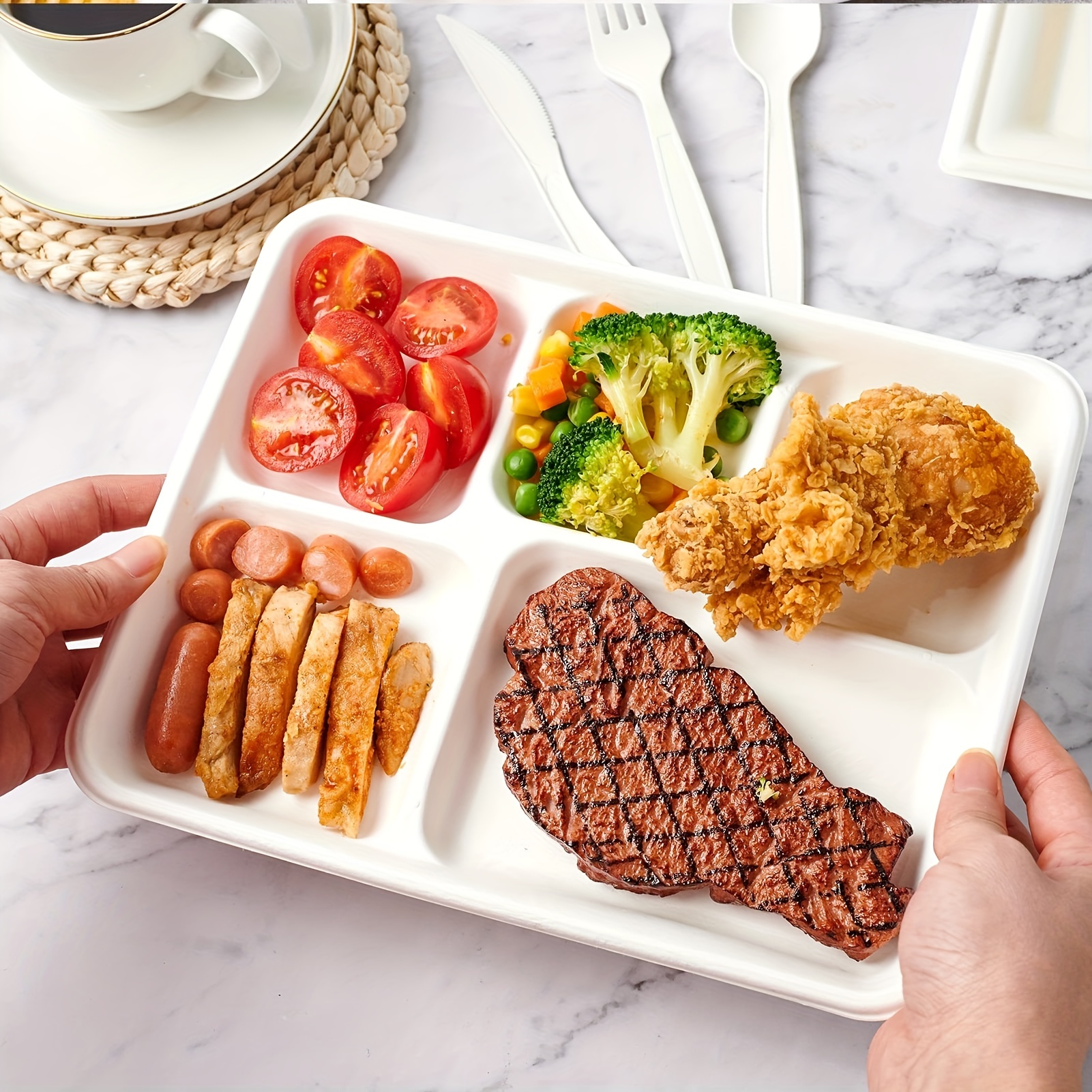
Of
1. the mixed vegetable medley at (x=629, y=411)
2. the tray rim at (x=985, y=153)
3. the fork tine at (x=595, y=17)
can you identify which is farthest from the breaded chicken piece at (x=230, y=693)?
the tray rim at (x=985, y=153)

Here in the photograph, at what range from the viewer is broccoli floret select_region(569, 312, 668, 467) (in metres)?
2.90

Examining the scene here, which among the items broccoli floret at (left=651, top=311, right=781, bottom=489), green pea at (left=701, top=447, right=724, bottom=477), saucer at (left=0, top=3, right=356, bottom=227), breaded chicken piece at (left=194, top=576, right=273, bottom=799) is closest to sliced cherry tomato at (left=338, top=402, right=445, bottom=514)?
breaded chicken piece at (left=194, top=576, right=273, bottom=799)

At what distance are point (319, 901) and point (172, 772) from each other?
0.63 meters

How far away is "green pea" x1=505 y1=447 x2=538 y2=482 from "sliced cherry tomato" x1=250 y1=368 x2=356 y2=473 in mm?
469

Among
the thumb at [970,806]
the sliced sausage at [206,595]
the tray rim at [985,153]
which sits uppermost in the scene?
the tray rim at [985,153]

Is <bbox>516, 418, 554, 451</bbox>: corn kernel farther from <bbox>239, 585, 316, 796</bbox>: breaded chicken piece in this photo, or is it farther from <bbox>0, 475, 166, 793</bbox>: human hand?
<bbox>0, 475, 166, 793</bbox>: human hand

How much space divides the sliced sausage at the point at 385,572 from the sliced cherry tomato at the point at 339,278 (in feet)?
2.47

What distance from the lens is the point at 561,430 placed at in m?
3.06

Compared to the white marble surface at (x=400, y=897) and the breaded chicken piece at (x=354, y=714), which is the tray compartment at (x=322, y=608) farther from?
the white marble surface at (x=400, y=897)

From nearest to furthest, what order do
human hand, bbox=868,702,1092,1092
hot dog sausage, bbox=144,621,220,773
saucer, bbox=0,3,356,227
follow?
1. human hand, bbox=868,702,1092,1092
2. hot dog sausage, bbox=144,621,220,773
3. saucer, bbox=0,3,356,227

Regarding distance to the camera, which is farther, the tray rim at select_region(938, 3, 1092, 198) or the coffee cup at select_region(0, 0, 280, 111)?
the tray rim at select_region(938, 3, 1092, 198)

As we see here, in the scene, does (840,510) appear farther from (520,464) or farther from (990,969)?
(990,969)

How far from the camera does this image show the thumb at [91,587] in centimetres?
258

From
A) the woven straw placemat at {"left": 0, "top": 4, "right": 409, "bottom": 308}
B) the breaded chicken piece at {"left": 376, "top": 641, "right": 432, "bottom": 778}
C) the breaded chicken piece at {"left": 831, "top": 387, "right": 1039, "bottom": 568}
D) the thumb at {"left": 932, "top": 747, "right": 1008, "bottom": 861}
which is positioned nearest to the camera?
the thumb at {"left": 932, "top": 747, "right": 1008, "bottom": 861}
